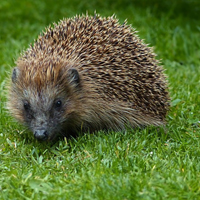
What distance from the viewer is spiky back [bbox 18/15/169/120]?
210 inches

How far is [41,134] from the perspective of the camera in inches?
187

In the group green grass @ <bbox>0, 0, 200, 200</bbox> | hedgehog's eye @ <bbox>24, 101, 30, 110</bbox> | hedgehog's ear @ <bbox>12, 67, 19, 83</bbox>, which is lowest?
green grass @ <bbox>0, 0, 200, 200</bbox>

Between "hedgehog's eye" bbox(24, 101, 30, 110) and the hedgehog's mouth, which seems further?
"hedgehog's eye" bbox(24, 101, 30, 110)

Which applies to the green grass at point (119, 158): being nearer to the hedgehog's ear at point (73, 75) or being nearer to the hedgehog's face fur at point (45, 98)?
the hedgehog's face fur at point (45, 98)

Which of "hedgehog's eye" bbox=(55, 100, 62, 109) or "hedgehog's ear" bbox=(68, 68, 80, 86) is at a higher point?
"hedgehog's ear" bbox=(68, 68, 80, 86)

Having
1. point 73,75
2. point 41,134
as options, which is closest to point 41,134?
point 41,134

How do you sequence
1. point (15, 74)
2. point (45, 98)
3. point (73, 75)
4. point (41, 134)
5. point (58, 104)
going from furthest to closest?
point (15, 74) → point (73, 75) → point (58, 104) → point (45, 98) → point (41, 134)

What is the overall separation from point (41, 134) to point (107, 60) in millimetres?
1258

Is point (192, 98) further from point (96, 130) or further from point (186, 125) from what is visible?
point (96, 130)

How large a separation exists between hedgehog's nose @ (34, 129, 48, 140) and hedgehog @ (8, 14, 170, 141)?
26 millimetres

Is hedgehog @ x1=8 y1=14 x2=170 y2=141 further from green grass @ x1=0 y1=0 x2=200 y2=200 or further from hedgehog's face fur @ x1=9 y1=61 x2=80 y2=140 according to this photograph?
green grass @ x1=0 y1=0 x2=200 y2=200

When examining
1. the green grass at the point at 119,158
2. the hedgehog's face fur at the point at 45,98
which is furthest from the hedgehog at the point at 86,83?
the green grass at the point at 119,158

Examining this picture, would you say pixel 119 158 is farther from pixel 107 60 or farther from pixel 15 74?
pixel 15 74

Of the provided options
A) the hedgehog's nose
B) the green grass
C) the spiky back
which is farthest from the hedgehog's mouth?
the spiky back
